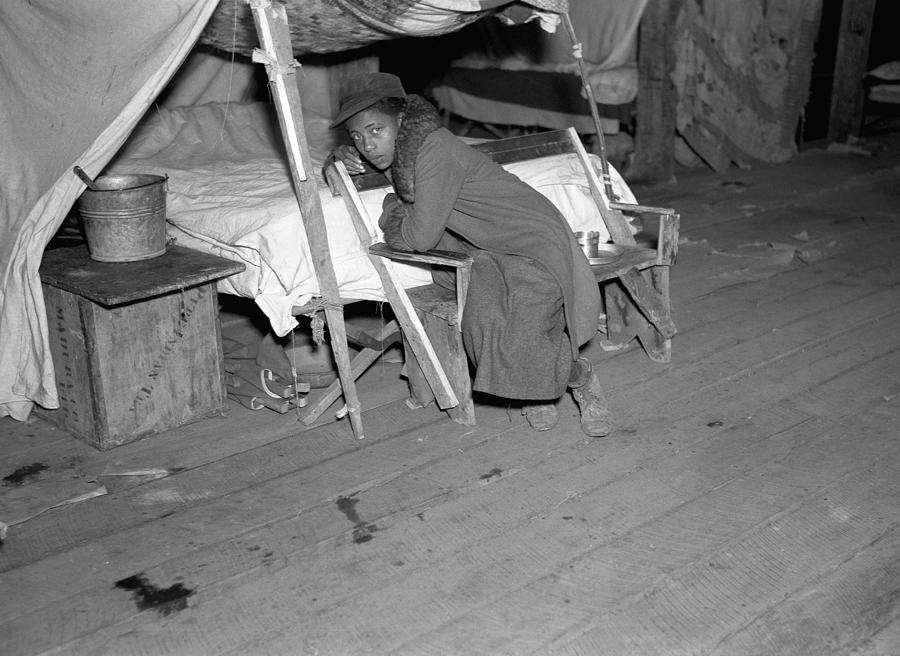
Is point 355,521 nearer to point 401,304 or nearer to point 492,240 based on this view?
point 401,304

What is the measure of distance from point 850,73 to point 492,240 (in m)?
7.46

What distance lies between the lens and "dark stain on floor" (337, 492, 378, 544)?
3.07m

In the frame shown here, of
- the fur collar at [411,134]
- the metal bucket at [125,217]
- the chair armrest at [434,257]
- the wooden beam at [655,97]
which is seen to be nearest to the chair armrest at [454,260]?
the chair armrest at [434,257]

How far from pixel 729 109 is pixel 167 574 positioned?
23.4 ft

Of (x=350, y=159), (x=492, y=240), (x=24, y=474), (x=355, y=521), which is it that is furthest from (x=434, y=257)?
(x=24, y=474)

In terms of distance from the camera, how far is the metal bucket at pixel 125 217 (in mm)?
3713

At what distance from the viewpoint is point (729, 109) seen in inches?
341

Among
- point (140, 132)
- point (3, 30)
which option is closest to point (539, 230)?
point (3, 30)

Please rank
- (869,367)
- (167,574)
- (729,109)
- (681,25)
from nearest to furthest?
(167,574) → (869,367) → (681,25) → (729,109)

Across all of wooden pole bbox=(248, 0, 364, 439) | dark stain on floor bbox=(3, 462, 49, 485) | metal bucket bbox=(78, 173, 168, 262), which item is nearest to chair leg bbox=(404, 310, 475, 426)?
wooden pole bbox=(248, 0, 364, 439)

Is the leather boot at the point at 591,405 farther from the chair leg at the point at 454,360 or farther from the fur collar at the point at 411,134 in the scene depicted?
the fur collar at the point at 411,134

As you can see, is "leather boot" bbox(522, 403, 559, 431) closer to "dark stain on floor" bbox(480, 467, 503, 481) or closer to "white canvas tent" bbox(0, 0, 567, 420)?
"dark stain on floor" bbox(480, 467, 503, 481)

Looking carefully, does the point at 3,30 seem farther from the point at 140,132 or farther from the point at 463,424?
the point at 463,424

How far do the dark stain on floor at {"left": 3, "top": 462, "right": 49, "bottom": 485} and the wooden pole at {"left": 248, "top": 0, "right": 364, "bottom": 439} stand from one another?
113 centimetres
